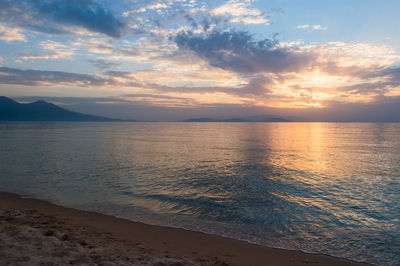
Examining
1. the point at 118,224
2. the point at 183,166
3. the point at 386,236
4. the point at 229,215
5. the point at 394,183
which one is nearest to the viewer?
the point at 386,236

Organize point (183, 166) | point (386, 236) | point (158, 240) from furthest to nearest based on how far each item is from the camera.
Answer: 1. point (183, 166)
2. point (386, 236)
3. point (158, 240)

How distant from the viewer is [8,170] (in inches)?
969

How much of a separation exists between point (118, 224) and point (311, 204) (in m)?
12.3

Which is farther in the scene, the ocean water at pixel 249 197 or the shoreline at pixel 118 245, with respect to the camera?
the ocean water at pixel 249 197

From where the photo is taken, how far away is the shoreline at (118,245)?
23.3 feet

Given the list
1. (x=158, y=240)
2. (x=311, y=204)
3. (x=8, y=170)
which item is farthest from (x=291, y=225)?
(x=8, y=170)

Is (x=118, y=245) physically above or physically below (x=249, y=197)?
above

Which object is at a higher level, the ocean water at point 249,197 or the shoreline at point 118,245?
the shoreline at point 118,245

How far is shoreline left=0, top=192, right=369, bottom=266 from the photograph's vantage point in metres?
7.11

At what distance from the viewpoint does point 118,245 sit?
28.5ft

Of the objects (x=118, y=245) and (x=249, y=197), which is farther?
(x=249, y=197)

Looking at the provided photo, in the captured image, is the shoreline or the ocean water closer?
the shoreline

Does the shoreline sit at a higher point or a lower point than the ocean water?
higher

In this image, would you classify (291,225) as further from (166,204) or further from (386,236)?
(166,204)
